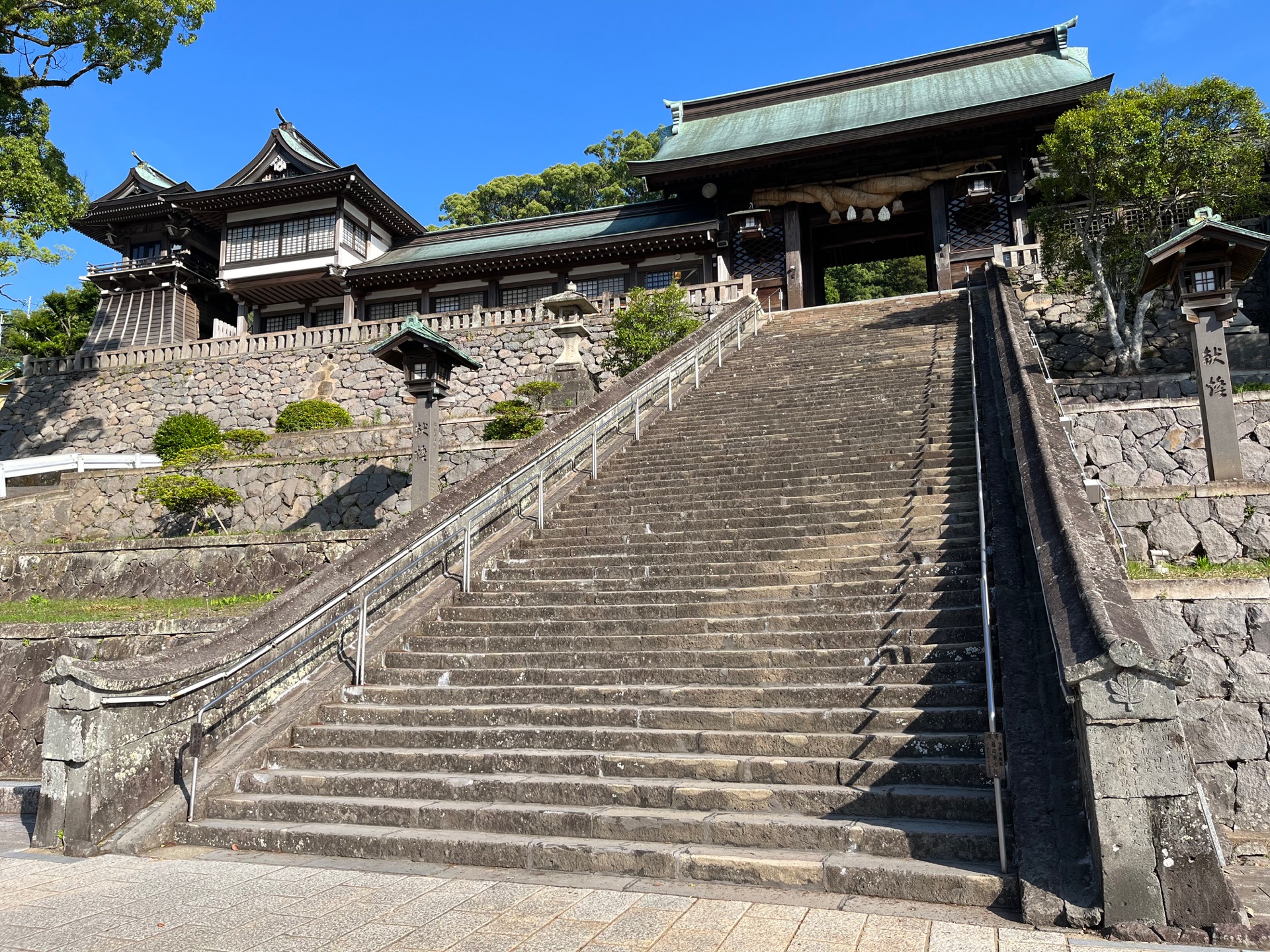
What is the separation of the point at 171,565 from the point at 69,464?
8.15m

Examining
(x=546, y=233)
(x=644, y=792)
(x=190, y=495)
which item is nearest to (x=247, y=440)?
(x=190, y=495)

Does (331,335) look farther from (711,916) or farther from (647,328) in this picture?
(711,916)

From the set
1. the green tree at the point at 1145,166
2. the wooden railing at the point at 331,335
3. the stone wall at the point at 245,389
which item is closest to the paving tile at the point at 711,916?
the green tree at the point at 1145,166

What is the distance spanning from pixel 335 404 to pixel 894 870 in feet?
64.5

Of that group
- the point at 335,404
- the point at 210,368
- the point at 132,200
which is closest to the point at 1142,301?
the point at 335,404

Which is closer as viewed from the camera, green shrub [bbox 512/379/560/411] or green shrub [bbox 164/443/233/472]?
green shrub [bbox 164/443/233/472]

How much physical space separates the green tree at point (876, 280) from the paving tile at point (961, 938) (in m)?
32.8

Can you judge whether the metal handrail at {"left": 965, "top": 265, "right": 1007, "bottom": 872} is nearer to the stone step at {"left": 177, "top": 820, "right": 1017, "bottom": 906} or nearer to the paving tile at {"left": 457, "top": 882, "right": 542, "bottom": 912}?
the stone step at {"left": 177, "top": 820, "right": 1017, "bottom": 906}

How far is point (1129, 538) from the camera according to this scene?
7371 mm

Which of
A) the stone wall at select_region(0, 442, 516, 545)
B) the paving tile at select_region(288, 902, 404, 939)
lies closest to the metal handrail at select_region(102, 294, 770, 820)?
the paving tile at select_region(288, 902, 404, 939)

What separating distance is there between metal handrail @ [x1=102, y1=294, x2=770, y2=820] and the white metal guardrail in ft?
35.4

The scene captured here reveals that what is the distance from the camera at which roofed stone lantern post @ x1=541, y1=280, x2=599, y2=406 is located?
692 inches

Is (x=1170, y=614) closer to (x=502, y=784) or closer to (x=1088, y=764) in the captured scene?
(x=1088, y=764)

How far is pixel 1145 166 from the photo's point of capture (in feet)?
41.3
